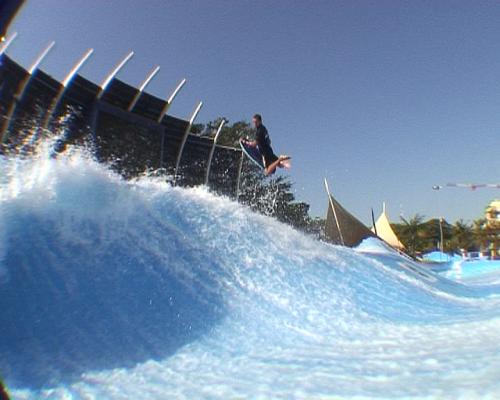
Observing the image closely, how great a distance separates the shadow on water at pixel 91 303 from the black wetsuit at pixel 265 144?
14.7ft

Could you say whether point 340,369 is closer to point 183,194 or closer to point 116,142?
point 183,194

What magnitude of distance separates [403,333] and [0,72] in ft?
41.5

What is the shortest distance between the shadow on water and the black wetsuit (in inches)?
176

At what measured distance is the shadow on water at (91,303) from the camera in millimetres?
→ 2875

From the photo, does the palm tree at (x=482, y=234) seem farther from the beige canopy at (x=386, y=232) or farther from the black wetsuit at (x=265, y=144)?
the black wetsuit at (x=265, y=144)

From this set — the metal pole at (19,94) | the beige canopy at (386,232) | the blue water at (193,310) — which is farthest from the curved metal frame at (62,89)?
the beige canopy at (386,232)

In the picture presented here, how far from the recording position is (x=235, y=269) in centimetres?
499

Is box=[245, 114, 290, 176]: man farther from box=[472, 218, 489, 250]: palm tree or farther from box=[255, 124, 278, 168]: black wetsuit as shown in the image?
box=[472, 218, 489, 250]: palm tree

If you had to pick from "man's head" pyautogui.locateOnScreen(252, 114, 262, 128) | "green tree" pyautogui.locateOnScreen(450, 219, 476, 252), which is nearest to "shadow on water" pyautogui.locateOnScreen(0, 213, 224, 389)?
"man's head" pyautogui.locateOnScreen(252, 114, 262, 128)

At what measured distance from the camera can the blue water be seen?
240 cm

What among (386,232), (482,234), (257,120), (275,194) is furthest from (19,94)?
(482,234)

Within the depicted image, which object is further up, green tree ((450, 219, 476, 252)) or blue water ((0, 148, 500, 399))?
green tree ((450, 219, 476, 252))

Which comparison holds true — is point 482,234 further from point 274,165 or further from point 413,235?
point 274,165

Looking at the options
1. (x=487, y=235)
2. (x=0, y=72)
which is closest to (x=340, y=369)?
(x=0, y=72)
